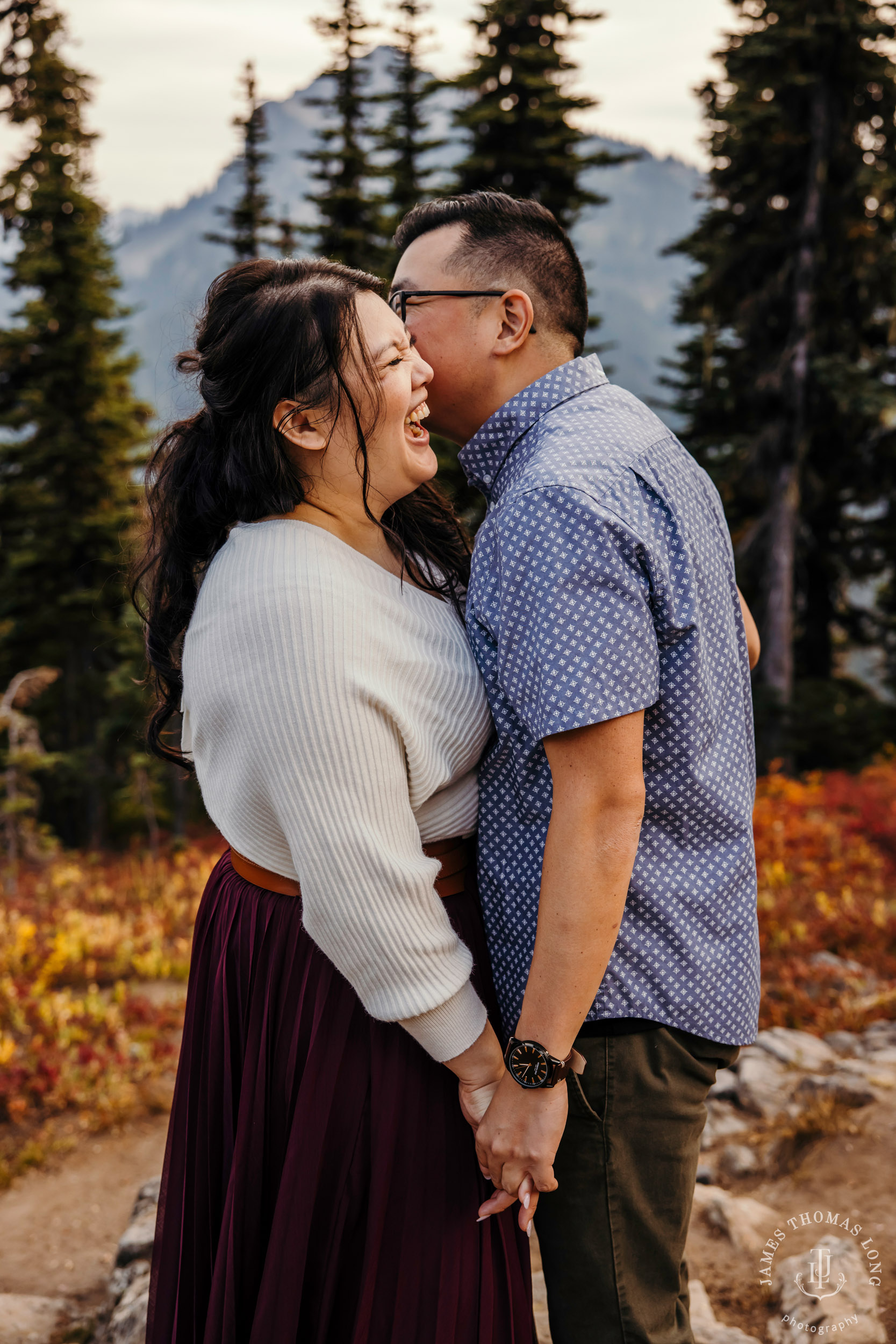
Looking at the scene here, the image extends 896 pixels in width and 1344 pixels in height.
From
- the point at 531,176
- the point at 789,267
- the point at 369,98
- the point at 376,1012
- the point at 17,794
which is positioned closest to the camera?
the point at 376,1012

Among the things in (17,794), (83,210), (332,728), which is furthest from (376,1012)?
(83,210)

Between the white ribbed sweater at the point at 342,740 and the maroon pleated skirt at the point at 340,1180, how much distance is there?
7.4 inches

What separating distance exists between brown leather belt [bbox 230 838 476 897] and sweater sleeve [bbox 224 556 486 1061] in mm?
246

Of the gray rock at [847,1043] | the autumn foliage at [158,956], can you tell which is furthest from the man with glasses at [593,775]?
the autumn foliage at [158,956]

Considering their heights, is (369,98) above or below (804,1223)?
above

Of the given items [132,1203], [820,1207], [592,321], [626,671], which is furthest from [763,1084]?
[592,321]

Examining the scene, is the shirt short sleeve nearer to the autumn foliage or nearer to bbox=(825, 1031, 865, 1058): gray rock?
bbox=(825, 1031, 865, 1058): gray rock

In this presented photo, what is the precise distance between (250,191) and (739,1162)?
2218cm

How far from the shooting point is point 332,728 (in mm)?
1579

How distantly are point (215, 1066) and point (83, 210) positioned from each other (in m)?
19.8

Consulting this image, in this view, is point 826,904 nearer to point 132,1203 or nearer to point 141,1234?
point 132,1203

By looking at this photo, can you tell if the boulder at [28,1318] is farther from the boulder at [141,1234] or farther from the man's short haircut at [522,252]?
the man's short haircut at [522,252]

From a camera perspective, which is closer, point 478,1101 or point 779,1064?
point 478,1101

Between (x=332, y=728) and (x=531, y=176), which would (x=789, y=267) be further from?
(x=332, y=728)
